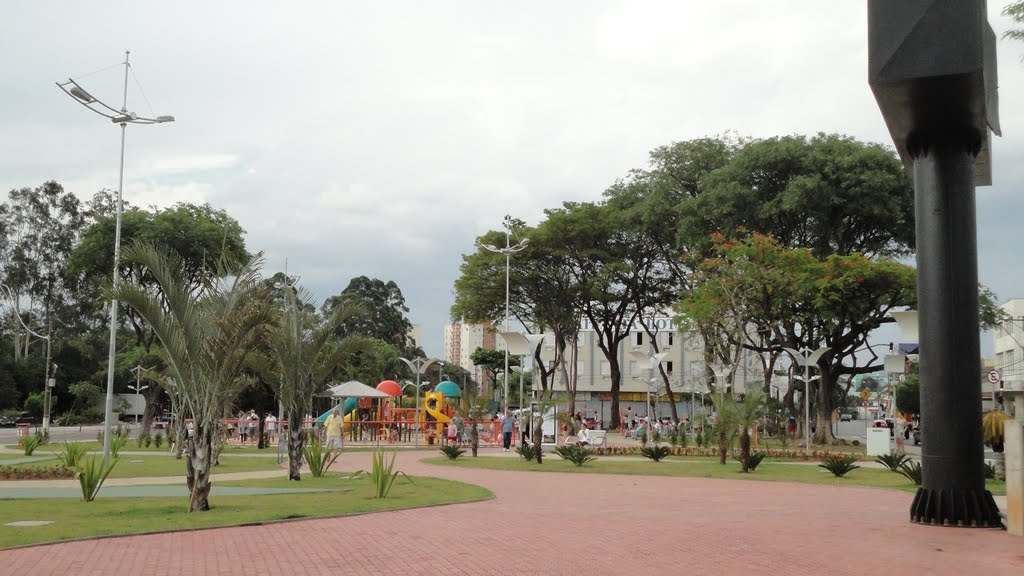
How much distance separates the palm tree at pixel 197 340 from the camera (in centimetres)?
1250

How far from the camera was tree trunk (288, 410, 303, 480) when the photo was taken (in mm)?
18531

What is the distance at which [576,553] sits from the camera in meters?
9.36

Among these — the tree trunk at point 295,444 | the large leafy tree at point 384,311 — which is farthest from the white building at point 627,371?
the tree trunk at point 295,444

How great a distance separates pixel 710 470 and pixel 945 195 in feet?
36.8

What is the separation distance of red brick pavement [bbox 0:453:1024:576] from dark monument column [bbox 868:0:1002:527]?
793 millimetres

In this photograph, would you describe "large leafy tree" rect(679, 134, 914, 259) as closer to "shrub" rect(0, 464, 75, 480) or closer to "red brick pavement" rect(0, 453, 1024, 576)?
"red brick pavement" rect(0, 453, 1024, 576)

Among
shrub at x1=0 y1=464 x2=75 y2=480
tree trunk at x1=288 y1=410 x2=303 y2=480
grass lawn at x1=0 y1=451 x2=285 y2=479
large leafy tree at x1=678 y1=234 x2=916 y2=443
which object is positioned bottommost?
grass lawn at x1=0 y1=451 x2=285 y2=479

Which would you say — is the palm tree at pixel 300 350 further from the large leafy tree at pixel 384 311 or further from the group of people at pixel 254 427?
the large leafy tree at pixel 384 311

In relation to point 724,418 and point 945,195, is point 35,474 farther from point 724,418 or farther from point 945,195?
point 945,195

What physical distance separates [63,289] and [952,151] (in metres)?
59.2

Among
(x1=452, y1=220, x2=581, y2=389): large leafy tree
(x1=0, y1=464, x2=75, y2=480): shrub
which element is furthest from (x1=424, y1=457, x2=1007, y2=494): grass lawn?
(x1=452, y1=220, x2=581, y2=389): large leafy tree

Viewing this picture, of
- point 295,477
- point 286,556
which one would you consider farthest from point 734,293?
point 286,556

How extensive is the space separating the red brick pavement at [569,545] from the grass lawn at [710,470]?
4848 mm

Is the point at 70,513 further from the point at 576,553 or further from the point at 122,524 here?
the point at 576,553
